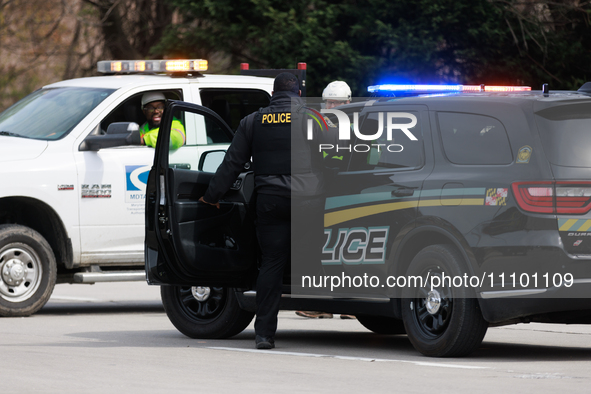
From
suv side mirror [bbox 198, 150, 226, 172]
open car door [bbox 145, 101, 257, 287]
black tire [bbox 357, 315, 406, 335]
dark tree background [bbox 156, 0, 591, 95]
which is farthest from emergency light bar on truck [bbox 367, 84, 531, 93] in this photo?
dark tree background [bbox 156, 0, 591, 95]

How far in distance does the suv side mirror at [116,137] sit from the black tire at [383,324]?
9.39 feet

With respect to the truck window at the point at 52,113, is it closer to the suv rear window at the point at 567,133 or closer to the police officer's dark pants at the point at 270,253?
the police officer's dark pants at the point at 270,253

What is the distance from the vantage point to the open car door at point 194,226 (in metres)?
7.69

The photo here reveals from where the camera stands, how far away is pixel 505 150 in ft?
22.5

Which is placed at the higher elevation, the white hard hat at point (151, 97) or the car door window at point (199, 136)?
the white hard hat at point (151, 97)

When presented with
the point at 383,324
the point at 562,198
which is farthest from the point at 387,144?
→ the point at 383,324

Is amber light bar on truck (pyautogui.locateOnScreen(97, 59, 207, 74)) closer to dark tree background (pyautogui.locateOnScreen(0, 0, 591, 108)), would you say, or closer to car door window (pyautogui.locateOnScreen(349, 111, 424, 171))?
car door window (pyautogui.locateOnScreen(349, 111, 424, 171))

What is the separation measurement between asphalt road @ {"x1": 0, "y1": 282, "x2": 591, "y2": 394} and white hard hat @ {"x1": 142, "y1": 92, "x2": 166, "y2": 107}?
2.19 metres

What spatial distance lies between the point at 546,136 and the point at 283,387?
7.73 feet

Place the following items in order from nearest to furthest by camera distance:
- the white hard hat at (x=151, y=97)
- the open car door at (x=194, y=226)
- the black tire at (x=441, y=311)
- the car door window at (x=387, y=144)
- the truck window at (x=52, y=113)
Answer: the black tire at (x=441, y=311) < the car door window at (x=387, y=144) < the open car door at (x=194, y=226) < the truck window at (x=52, y=113) < the white hard hat at (x=151, y=97)

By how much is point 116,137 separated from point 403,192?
3.68 m

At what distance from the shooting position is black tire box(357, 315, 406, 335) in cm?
879

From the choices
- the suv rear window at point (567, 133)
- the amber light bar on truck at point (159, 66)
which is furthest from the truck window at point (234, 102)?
the suv rear window at point (567, 133)

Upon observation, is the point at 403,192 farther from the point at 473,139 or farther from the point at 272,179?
the point at 272,179
